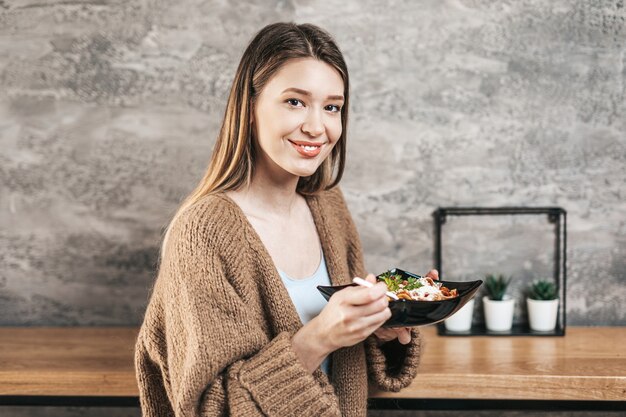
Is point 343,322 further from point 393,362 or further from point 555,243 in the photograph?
point 555,243

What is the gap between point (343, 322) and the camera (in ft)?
3.91

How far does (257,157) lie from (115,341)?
92cm

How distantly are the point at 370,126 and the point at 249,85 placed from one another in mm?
776

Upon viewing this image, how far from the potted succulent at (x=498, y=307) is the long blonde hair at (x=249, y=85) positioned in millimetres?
954

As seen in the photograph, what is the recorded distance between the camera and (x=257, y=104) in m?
1.35

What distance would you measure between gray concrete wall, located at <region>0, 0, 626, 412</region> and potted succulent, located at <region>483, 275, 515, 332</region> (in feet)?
0.29

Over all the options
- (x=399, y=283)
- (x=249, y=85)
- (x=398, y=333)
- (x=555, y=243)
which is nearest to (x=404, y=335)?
(x=398, y=333)

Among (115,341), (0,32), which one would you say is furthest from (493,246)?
(0,32)

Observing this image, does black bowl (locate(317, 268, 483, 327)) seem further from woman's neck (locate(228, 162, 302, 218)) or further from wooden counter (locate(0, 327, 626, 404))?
wooden counter (locate(0, 327, 626, 404))

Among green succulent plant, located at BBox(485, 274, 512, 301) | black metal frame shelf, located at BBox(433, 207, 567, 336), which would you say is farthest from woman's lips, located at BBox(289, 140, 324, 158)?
green succulent plant, located at BBox(485, 274, 512, 301)

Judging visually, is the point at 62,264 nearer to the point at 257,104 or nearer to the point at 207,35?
the point at 207,35

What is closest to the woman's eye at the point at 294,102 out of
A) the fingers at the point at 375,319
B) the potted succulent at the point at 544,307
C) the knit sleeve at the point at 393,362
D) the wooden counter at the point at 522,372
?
the fingers at the point at 375,319

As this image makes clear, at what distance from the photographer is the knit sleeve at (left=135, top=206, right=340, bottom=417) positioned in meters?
1.21

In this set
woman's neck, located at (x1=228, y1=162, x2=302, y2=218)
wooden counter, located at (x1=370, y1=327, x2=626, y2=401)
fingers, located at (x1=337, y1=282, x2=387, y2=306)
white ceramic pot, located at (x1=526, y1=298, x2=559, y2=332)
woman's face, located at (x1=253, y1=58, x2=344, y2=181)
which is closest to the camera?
fingers, located at (x1=337, y1=282, x2=387, y2=306)
